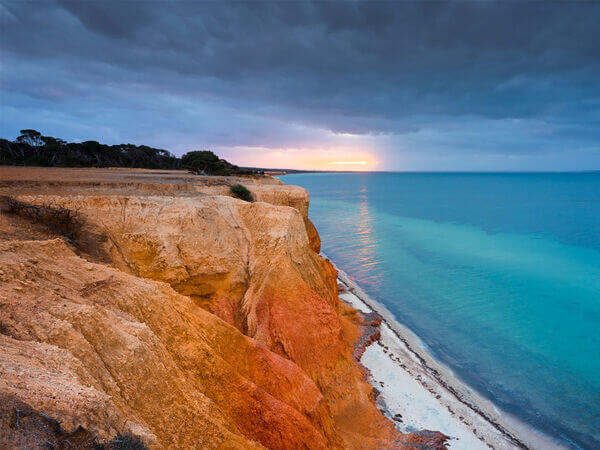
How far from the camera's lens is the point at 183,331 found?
7652 millimetres

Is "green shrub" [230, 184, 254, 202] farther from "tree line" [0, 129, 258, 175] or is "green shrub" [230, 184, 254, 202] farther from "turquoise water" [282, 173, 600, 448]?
"tree line" [0, 129, 258, 175]

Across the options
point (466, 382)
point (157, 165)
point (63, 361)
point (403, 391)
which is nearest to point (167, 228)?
point (63, 361)

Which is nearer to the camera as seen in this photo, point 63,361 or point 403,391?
point 63,361

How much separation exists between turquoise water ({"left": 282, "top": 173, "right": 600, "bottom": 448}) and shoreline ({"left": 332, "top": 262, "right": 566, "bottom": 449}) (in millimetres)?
1084

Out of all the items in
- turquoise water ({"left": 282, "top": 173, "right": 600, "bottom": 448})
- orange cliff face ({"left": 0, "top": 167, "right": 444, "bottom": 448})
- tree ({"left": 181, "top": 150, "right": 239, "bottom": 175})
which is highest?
tree ({"left": 181, "top": 150, "right": 239, "bottom": 175})

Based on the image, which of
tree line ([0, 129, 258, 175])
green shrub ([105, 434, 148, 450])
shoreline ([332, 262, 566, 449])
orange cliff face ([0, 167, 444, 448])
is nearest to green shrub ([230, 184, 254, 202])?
orange cliff face ([0, 167, 444, 448])

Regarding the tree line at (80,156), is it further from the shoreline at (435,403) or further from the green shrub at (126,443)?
the green shrub at (126,443)

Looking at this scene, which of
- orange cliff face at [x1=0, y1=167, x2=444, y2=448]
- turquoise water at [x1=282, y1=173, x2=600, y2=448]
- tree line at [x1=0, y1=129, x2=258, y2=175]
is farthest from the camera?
tree line at [x1=0, y1=129, x2=258, y2=175]

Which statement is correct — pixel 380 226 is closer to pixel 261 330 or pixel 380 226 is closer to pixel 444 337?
pixel 444 337

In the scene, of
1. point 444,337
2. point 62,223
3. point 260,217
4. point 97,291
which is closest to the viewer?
point 97,291

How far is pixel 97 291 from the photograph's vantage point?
7113 mm

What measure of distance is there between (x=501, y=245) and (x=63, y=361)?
2188 inches

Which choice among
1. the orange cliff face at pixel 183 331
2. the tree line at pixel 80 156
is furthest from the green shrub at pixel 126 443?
the tree line at pixel 80 156

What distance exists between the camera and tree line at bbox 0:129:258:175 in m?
42.8
